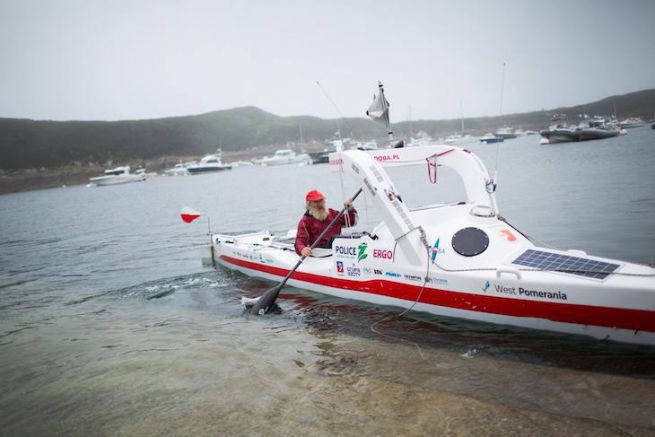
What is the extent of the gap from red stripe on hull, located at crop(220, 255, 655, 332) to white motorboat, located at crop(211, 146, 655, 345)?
1 cm

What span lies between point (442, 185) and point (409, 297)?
24343mm

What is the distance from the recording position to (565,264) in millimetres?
A: 6312

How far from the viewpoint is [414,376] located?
566 cm

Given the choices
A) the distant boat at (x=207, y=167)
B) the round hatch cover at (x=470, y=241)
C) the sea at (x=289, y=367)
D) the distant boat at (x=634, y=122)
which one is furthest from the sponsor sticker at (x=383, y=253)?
the distant boat at (x=634, y=122)

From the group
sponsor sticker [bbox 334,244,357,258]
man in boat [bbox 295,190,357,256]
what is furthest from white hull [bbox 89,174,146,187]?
sponsor sticker [bbox 334,244,357,258]

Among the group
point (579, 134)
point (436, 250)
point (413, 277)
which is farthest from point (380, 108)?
point (579, 134)

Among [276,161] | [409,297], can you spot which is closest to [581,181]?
[409,297]

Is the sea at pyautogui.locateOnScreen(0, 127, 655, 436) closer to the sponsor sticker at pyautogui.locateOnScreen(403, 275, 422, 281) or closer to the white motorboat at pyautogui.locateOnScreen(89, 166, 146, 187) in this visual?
the sponsor sticker at pyautogui.locateOnScreen(403, 275, 422, 281)

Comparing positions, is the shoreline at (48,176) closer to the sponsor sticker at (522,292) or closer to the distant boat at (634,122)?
the sponsor sticker at (522,292)

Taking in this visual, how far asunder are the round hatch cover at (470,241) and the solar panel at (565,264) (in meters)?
0.57

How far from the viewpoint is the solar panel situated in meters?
5.94

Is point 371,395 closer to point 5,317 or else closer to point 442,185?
point 5,317

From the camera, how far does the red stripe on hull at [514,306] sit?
5.48 metres

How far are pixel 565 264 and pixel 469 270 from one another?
1343 millimetres
